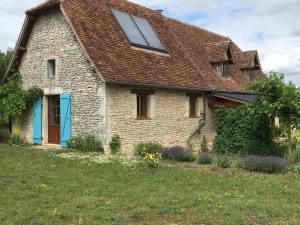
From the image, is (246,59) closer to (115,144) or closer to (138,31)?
(138,31)

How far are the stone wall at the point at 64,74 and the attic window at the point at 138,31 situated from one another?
2566 millimetres

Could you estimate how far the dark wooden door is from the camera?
17234 mm

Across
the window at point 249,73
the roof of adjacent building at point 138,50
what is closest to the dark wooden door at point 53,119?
the roof of adjacent building at point 138,50

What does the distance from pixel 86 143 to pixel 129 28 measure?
567cm

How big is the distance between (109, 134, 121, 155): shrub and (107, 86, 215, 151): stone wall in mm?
202

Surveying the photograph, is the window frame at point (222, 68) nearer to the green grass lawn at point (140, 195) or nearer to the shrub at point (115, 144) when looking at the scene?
the shrub at point (115, 144)

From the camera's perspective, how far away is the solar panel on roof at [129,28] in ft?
56.9

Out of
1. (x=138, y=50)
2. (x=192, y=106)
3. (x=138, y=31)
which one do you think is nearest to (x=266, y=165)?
(x=192, y=106)

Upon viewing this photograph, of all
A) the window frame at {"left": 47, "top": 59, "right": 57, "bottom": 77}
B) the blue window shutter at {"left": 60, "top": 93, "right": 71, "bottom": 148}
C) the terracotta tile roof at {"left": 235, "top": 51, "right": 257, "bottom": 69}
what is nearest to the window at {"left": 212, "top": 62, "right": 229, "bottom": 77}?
the terracotta tile roof at {"left": 235, "top": 51, "right": 257, "bottom": 69}

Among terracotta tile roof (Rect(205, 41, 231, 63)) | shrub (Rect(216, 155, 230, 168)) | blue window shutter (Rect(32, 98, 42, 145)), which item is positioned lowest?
shrub (Rect(216, 155, 230, 168))

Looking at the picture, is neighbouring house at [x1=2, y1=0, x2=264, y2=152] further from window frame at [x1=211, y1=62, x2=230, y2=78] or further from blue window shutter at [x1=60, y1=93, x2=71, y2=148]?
window frame at [x1=211, y1=62, x2=230, y2=78]

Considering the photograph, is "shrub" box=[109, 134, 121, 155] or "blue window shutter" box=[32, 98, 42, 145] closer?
"shrub" box=[109, 134, 121, 155]

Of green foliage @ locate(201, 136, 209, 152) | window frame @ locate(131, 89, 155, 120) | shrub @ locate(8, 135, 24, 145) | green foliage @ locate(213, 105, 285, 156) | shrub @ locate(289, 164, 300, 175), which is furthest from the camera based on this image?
green foliage @ locate(201, 136, 209, 152)

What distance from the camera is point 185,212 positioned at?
23.2 feet
